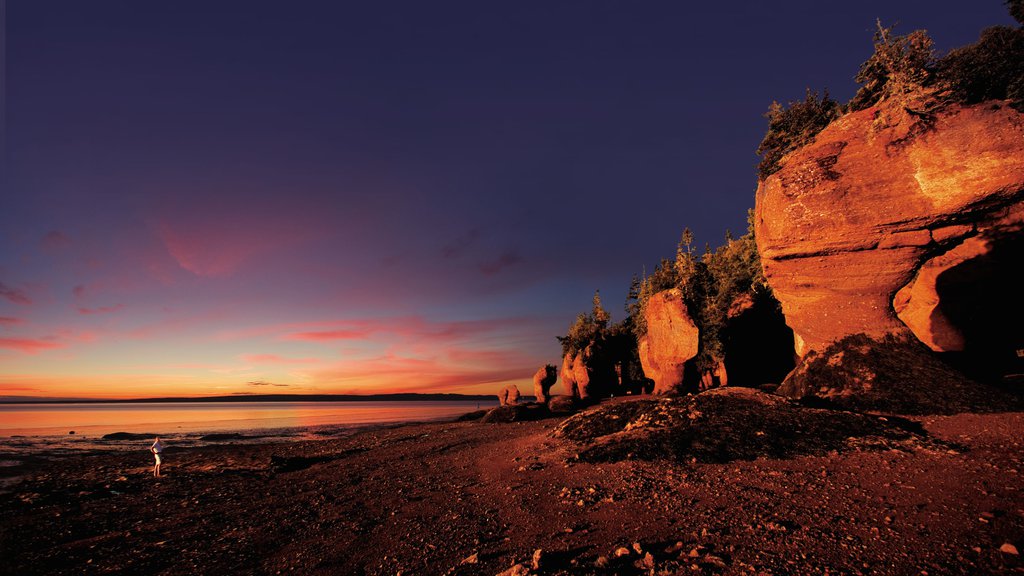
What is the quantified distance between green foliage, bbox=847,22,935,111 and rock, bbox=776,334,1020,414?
1265 cm

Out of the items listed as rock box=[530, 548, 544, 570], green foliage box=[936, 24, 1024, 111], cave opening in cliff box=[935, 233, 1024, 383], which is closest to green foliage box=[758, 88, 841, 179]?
green foliage box=[936, 24, 1024, 111]

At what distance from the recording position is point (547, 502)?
1009 centimetres

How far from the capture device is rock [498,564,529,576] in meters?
6.14

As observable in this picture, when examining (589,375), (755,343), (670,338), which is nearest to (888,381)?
(670,338)

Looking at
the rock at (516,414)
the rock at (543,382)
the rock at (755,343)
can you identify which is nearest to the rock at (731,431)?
the rock at (516,414)

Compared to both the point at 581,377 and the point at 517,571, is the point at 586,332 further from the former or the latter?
the point at 517,571

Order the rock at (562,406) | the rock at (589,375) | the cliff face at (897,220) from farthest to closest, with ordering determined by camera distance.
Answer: the rock at (589,375) → the rock at (562,406) → the cliff face at (897,220)

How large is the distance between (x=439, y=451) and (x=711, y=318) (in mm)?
34840

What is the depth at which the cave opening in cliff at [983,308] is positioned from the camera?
19266mm

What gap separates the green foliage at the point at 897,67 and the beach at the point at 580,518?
16.1 meters

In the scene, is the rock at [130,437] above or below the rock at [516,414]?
below

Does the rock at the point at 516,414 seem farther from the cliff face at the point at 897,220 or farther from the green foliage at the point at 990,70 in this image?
the green foliage at the point at 990,70

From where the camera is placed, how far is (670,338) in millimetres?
41250

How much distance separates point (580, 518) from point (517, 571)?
9.65ft
